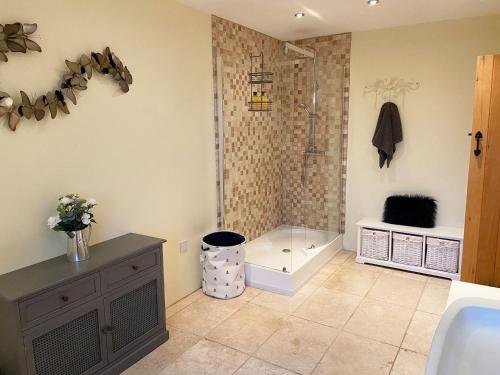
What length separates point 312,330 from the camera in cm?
284

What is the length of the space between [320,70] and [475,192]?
8.60 feet

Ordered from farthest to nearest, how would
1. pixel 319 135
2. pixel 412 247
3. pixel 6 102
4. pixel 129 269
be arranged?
pixel 319 135 → pixel 412 247 → pixel 129 269 → pixel 6 102

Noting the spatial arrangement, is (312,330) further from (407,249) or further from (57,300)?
(57,300)

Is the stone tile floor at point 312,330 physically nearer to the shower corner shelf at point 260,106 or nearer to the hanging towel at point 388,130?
the hanging towel at point 388,130

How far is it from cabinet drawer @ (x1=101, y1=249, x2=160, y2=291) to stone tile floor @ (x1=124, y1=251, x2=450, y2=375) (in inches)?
22.6

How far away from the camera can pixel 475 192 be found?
85.4 inches

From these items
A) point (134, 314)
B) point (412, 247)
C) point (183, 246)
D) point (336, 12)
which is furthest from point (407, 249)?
point (134, 314)

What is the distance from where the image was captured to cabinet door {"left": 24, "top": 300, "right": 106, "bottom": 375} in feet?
6.27

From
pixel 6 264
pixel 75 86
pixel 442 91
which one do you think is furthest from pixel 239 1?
pixel 6 264

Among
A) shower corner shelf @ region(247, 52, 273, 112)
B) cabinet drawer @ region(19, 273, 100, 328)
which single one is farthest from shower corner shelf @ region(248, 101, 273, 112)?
cabinet drawer @ region(19, 273, 100, 328)

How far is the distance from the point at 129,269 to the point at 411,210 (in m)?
2.98

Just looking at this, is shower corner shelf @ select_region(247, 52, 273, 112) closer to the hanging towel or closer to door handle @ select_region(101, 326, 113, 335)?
the hanging towel

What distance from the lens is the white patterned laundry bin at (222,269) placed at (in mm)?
3270

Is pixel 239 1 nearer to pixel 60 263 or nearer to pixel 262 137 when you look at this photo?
pixel 262 137
